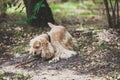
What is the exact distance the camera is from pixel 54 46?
781 centimetres

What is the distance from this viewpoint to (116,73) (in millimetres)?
6926

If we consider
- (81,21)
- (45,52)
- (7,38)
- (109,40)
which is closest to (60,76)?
(45,52)

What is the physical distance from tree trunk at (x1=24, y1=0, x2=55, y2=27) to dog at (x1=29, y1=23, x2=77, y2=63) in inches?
54.6

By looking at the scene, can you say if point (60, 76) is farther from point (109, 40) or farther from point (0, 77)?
point (109, 40)

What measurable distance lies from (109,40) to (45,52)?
1.62m

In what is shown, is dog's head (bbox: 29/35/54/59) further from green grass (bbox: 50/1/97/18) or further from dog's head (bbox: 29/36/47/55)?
green grass (bbox: 50/1/97/18)

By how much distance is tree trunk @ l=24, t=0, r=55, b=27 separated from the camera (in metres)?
9.32

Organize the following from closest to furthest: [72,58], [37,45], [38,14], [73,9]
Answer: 1. [37,45]
2. [72,58]
3. [38,14]
4. [73,9]

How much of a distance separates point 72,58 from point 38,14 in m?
2.20

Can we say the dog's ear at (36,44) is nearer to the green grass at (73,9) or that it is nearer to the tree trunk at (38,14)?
the tree trunk at (38,14)

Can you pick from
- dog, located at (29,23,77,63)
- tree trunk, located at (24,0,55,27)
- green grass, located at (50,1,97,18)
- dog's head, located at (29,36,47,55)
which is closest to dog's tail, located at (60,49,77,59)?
dog, located at (29,23,77,63)

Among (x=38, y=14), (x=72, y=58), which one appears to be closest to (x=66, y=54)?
(x=72, y=58)

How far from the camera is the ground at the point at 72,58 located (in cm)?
704

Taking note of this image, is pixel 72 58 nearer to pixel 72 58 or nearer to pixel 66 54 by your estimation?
pixel 72 58
